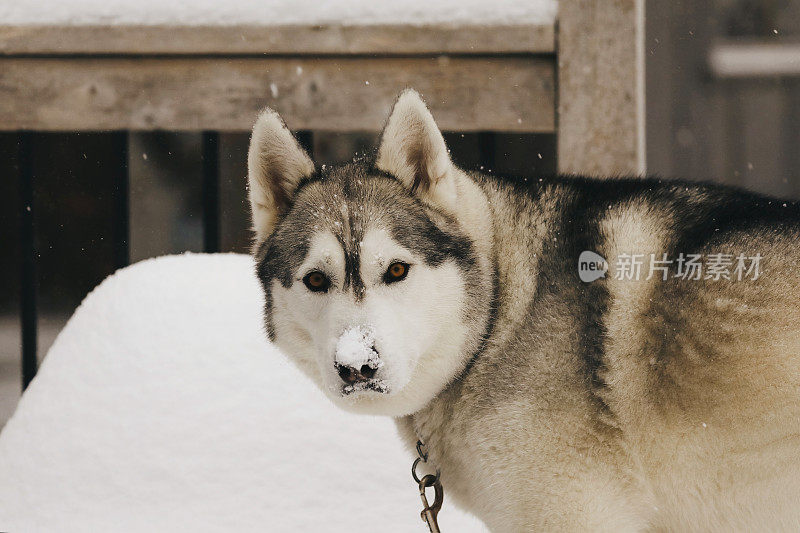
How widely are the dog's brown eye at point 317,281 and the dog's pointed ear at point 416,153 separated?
1.38 feet

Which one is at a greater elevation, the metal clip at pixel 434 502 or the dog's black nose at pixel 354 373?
the dog's black nose at pixel 354 373

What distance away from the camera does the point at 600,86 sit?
13.3 feet

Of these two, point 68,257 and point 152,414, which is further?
point 68,257

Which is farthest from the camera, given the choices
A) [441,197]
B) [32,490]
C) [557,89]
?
[557,89]

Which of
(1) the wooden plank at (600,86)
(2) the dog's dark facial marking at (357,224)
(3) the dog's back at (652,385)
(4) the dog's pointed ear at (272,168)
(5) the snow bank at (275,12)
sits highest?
(5) the snow bank at (275,12)

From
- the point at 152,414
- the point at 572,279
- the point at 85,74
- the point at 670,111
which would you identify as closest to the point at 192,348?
the point at 152,414

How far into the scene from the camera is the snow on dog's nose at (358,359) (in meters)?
1.90

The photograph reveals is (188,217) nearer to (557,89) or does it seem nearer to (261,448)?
(261,448)

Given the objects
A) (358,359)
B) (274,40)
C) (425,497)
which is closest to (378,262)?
(358,359)

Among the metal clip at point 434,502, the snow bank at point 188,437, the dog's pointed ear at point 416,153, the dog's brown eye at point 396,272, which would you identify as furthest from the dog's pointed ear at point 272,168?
the snow bank at point 188,437

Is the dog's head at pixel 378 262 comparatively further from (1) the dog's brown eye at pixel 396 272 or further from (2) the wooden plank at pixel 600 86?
(2) the wooden plank at pixel 600 86

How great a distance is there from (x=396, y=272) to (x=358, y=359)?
330mm

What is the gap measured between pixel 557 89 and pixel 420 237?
2.32 meters

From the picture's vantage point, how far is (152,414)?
11.3 feet
